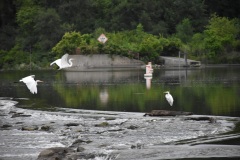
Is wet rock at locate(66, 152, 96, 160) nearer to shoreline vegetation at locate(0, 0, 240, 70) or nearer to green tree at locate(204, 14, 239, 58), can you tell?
shoreline vegetation at locate(0, 0, 240, 70)

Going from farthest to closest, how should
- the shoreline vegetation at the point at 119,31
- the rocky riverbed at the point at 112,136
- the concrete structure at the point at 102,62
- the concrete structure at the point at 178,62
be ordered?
the shoreline vegetation at the point at 119,31 < the concrete structure at the point at 102,62 < the concrete structure at the point at 178,62 < the rocky riverbed at the point at 112,136

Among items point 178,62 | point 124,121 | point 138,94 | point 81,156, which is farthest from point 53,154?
point 178,62

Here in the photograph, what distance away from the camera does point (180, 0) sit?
6731 cm

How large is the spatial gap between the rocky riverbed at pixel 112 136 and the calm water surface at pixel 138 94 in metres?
2.33

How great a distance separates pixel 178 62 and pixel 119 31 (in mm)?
12185

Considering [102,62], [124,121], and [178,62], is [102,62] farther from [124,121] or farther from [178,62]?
[124,121]

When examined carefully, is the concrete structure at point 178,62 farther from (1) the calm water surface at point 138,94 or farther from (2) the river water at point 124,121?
(2) the river water at point 124,121

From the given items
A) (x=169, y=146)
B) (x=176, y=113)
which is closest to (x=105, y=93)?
(x=176, y=113)

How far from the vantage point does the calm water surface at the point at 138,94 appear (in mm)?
22922

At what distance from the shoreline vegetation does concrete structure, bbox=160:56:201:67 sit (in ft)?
2.68

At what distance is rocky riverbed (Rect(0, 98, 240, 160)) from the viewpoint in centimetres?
1399

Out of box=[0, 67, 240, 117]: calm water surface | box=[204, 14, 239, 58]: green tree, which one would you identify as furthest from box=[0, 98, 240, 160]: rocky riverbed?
box=[204, 14, 239, 58]: green tree

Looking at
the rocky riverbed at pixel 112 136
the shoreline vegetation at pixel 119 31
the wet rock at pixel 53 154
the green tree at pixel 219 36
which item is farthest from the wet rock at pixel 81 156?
the green tree at pixel 219 36

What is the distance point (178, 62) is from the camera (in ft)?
178
